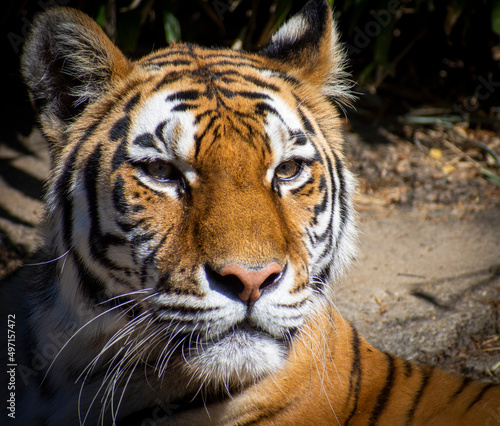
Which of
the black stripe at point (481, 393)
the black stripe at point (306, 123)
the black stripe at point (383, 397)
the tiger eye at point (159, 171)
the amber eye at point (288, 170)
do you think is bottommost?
the black stripe at point (383, 397)

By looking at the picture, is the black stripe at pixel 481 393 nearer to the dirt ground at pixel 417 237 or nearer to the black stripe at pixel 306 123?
the dirt ground at pixel 417 237

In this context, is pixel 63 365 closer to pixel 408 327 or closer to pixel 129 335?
pixel 129 335

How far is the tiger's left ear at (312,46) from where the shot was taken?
2.00 metres

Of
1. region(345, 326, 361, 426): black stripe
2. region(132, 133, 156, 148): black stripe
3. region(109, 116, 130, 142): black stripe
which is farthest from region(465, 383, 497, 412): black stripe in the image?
region(109, 116, 130, 142): black stripe

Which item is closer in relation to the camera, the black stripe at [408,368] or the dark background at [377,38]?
the black stripe at [408,368]

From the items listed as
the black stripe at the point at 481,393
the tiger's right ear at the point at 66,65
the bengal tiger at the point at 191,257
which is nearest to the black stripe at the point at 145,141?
the bengal tiger at the point at 191,257

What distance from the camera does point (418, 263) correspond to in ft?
10.3

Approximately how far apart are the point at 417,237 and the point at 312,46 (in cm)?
181

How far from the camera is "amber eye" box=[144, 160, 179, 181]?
1614mm

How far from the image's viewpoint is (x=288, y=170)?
68.7 inches

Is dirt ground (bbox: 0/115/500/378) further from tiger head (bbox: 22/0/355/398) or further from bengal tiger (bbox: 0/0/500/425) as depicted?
tiger head (bbox: 22/0/355/398)

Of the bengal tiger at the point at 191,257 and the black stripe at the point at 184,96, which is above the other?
the black stripe at the point at 184,96

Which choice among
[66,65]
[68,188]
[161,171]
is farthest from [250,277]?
[66,65]

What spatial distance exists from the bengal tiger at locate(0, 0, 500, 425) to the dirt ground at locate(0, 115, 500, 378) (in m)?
0.66
